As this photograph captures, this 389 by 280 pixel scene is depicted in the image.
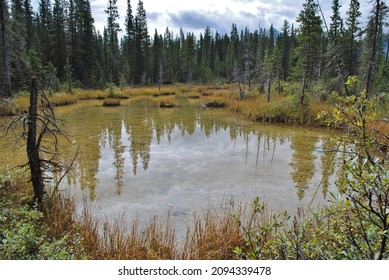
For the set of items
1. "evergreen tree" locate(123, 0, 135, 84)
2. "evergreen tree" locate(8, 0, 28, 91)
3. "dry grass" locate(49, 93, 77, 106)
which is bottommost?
"dry grass" locate(49, 93, 77, 106)

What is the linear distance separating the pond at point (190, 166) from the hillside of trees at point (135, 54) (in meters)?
5.55

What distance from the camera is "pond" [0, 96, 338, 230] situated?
5.42 m

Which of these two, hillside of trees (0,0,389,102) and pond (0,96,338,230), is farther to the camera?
hillside of trees (0,0,389,102)

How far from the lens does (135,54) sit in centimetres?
4422

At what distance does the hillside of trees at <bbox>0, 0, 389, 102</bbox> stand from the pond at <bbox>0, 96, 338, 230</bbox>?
5.55 meters

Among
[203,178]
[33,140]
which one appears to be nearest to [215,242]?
[33,140]

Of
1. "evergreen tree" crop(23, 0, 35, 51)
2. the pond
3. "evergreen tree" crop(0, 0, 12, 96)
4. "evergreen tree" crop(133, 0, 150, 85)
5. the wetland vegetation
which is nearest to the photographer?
the wetland vegetation

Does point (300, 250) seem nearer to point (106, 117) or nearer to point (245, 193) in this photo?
point (245, 193)

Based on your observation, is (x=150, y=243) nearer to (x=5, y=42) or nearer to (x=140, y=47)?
(x=5, y=42)

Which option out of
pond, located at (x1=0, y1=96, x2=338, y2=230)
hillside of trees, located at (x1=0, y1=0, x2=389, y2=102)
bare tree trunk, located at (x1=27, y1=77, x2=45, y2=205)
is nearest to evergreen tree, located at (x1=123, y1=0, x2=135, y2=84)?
hillside of trees, located at (x1=0, y1=0, x2=389, y2=102)

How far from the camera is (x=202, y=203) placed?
208 inches

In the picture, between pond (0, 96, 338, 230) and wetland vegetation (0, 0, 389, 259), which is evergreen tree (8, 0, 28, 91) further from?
pond (0, 96, 338, 230)

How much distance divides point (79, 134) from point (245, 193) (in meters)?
8.10

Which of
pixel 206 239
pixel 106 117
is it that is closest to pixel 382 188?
pixel 206 239
